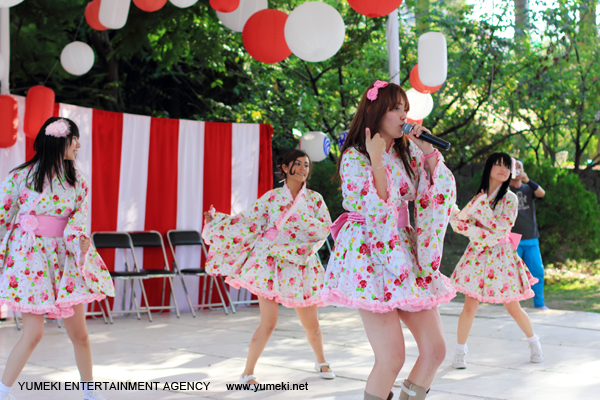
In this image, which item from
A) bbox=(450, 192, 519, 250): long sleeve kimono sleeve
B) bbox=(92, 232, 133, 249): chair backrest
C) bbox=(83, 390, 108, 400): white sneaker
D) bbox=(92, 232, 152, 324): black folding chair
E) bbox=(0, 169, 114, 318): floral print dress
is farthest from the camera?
bbox=(92, 232, 133, 249): chair backrest

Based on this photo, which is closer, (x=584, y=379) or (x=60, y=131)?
(x=60, y=131)

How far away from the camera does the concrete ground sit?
3.58 meters

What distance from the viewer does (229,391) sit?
3.64 meters

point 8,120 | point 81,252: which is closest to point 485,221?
point 81,252

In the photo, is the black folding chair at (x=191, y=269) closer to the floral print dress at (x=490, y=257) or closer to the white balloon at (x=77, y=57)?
the white balloon at (x=77, y=57)

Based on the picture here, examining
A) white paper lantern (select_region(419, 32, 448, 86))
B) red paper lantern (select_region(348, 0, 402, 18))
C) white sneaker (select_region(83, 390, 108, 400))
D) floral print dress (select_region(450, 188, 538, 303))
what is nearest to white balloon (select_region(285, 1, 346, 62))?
red paper lantern (select_region(348, 0, 402, 18))

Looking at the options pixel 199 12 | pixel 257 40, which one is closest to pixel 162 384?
pixel 257 40

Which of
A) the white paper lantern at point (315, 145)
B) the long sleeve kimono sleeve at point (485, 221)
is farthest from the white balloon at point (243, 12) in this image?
the long sleeve kimono sleeve at point (485, 221)

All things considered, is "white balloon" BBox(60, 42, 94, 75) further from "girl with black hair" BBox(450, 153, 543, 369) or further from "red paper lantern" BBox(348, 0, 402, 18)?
"girl with black hair" BBox(450, 153, 543, 369)

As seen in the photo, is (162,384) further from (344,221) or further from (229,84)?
(229,84)

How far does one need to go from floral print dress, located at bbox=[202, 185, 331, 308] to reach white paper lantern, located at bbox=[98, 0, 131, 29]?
2169 mm

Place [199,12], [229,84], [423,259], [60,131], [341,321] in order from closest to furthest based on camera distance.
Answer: [423,259] → [60,131] → [341,321] → [199,12] → [229,84]

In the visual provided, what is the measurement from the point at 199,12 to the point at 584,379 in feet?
18.5

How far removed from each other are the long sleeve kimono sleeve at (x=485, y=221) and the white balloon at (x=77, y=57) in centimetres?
392
